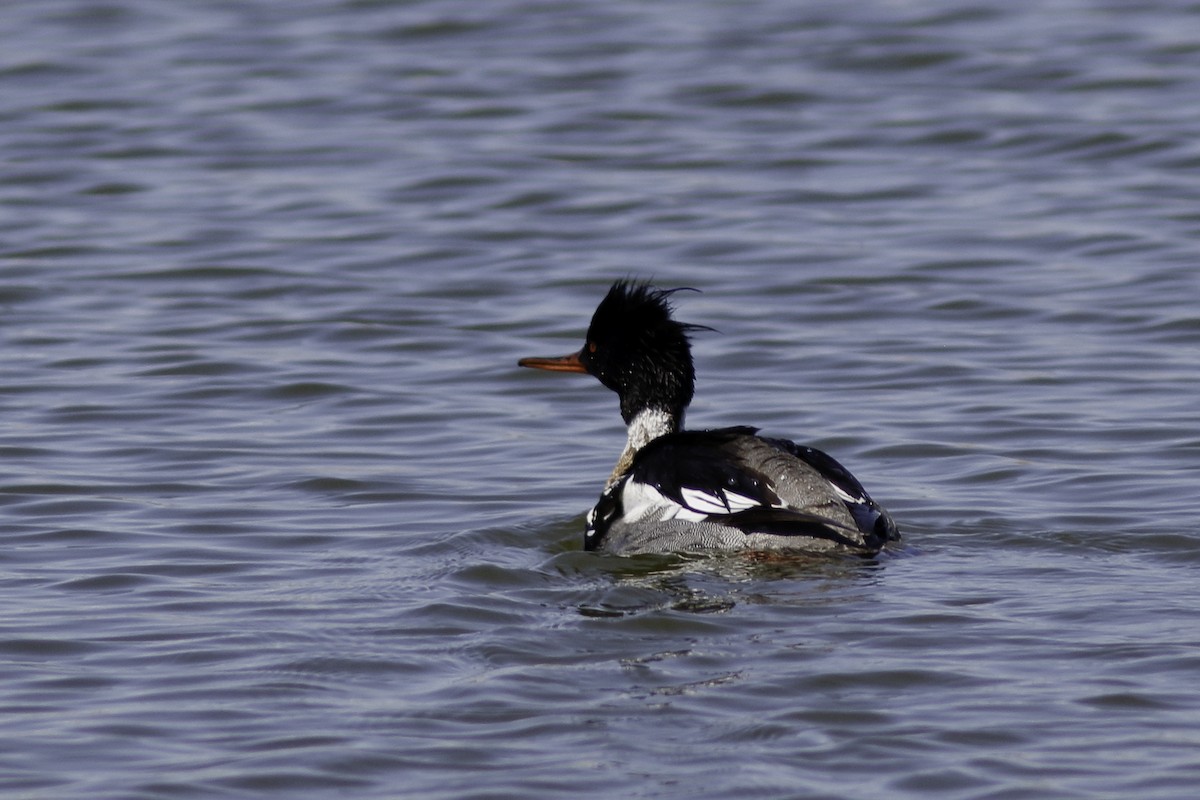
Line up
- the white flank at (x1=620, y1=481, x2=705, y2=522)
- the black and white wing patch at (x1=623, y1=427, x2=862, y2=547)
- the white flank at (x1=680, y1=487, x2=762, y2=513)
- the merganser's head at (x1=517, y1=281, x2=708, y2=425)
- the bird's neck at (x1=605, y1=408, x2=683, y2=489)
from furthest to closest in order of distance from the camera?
the bird's neck at (x1=605, y1=408, x2=683, y2=489) → the merganser's head at (x1=517, y1=281, x2=708, y2=425) → the white flank at (x1=620, y1=481, x2=705, y2=522) → the white flank at (x1=680, y1=487, x2=762, y2=513) → the black and white wing patch at (x1=623, y1=427, x2=862, y2=547)

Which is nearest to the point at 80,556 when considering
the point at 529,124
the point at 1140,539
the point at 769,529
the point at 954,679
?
the point at 769,529

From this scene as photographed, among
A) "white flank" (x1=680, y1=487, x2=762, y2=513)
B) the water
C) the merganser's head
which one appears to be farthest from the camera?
the merganser's head

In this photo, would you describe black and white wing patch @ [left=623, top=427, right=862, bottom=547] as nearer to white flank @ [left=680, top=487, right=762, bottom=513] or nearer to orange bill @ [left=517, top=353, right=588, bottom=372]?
white flank @ [left=680, top=487, right=762, bottom=513]

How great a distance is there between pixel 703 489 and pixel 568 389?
346 cm

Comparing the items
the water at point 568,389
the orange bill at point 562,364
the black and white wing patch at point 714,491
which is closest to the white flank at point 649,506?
the black and white wing patch at point 714,491

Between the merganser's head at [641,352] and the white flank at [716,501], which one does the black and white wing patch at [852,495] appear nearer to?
the white flank at [716,501]

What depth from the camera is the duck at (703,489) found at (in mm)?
7465

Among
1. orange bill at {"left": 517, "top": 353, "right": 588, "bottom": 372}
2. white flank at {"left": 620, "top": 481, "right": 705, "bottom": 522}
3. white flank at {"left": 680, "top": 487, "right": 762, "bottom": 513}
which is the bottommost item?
white flank at {"left": 620, "top": 481, "right": 705, "bottom": 522}

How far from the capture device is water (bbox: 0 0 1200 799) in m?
5.72

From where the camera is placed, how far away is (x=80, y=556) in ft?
26.0

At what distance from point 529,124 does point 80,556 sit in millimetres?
9745

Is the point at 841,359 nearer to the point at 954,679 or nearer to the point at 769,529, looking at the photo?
the point at 769,529

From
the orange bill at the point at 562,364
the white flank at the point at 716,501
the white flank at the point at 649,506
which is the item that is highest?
the orange bill at the point at 562,364

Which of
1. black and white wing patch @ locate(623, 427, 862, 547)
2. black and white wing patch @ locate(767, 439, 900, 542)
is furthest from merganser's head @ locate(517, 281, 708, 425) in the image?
black and white wing patch @ locate(767, 439, 900, 542)
